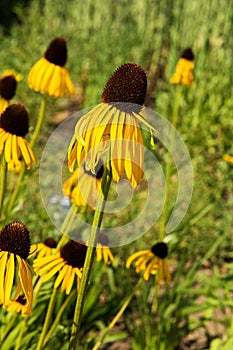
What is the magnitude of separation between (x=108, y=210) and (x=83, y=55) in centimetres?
291

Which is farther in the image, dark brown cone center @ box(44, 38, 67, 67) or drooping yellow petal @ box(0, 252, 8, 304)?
→ dark brown cone center @ box(44, 38, 67, 67)

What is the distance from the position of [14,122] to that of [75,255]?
579mm

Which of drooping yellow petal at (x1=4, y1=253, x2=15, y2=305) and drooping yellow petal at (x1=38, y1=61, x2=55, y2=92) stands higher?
drooping yellow petal at (x1=38, y1=61, x2=55, y2=92)

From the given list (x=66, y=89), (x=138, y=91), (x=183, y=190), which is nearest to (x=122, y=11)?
(x=183, y=190)

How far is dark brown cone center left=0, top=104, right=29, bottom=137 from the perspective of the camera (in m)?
2.18

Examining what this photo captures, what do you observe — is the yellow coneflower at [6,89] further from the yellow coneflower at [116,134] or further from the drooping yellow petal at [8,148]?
the yellow coneflower at [116,134]

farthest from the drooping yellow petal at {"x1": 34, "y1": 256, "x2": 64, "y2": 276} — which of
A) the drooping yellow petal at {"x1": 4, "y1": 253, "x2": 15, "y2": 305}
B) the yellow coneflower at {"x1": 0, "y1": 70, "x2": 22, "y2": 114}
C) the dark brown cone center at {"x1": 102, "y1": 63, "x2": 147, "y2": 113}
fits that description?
the yellow coneflower at {"x1": 0, "y1": 70, "x2": 22, "y2": 114}

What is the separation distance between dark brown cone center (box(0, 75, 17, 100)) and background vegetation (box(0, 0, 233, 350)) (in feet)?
2.90

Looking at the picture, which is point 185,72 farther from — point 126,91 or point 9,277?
point 9,277

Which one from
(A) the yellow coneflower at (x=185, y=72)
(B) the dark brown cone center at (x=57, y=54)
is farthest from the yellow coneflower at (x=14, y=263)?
(A) the yellow coneflower at (x=185, y=72)

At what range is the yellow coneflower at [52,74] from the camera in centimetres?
277

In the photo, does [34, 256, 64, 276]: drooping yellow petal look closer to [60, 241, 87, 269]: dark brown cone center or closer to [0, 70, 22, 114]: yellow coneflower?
[60, 241, 87, 269]: dark brown cone center

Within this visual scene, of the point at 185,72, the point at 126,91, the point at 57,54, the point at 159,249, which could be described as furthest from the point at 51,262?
the point at 185,72

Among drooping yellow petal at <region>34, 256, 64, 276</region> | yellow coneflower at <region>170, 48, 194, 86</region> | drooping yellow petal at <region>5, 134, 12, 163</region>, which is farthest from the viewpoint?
yellow coneflower at <region>170, 48, 194, 86</region>
